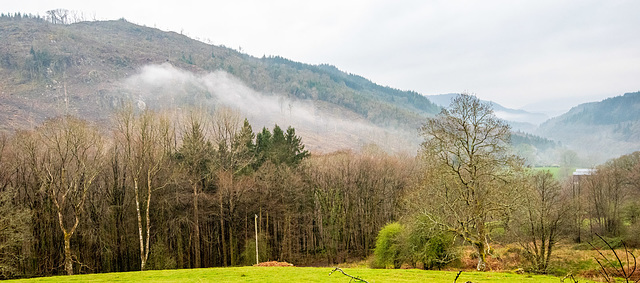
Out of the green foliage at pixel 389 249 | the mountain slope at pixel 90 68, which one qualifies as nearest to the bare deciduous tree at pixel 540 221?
the green foliage at pixel 389 249

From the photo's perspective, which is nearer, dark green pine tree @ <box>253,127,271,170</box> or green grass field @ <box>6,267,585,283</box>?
green grass field @ <box>6,267,585,283</box>

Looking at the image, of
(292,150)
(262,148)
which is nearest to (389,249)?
(292,150)

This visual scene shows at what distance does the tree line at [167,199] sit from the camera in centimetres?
2933

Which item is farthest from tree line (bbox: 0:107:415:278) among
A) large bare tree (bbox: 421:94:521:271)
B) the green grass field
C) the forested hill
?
the forested hill

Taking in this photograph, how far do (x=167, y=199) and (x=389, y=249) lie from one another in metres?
21.4

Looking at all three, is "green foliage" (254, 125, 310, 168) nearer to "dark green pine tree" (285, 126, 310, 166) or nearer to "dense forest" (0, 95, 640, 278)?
"dark green pine tree" (285, 126, 310, 166)

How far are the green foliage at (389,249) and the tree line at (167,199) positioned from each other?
12.8 m

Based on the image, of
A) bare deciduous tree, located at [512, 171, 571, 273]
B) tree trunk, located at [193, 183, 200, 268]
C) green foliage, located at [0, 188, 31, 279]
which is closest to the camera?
green foliage, located at [0, 188, 31, 279]

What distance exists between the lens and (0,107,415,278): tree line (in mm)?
29328

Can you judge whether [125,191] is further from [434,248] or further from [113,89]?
[113,89]

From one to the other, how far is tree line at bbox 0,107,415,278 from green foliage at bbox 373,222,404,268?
1285 cm

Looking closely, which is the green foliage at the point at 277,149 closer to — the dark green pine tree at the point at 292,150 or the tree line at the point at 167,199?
the dark green pine tree at the point at 292,150

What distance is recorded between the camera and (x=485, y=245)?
2362 cm

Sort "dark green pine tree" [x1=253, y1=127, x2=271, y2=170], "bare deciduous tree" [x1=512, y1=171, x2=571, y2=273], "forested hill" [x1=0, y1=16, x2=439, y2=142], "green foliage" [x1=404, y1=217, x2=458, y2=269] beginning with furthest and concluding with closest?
"forested hill" [x1=0, y1=16, x2=439, y2=142], "dark green pine tree" [x1=253, y1=127, x2=271, y2=170], "green foliage" [x1=404, y1=217, x2=458, y2=269], "bare deciduous tree" [x1=512, y1=171, x2=571, y2=273]
